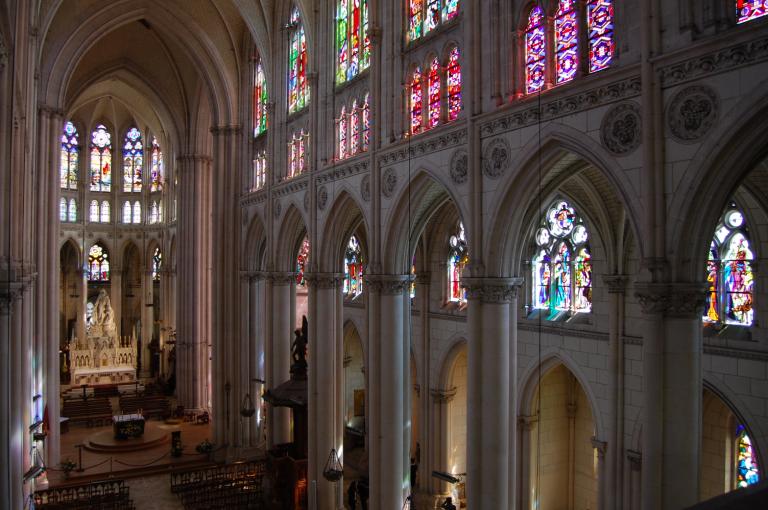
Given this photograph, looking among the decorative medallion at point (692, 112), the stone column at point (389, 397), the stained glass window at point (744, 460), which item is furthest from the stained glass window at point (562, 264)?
the decorative medallion at point (692, 112)

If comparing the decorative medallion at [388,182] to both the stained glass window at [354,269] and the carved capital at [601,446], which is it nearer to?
the carved capital at [601,446]

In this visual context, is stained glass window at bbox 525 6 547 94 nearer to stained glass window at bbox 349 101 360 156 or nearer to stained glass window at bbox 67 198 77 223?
stained glass window at bbox 349 101 360 156

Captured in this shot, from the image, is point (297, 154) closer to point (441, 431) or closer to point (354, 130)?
point (354, 130)

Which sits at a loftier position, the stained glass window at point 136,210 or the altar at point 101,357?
the stained glass window at point 136,210

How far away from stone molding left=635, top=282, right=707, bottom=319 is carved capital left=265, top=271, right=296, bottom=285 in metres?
15.9

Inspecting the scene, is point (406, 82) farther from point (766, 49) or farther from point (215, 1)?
point (215, 1)

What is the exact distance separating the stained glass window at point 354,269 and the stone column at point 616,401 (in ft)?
46.2

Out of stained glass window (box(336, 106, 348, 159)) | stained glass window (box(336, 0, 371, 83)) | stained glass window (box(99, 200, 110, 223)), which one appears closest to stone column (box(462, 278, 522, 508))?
stained glass window (box(336, 106, 348, 159))

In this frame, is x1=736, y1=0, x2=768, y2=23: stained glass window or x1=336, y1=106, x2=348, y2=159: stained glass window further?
x1=336, y1=106, x2=348, y2=159: stained glass window

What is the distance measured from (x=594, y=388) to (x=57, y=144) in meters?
22.5

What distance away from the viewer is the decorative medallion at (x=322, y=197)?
1959cm

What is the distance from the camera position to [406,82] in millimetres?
15680

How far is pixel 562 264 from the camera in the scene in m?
18.3

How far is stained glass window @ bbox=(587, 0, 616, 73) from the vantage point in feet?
34.8
